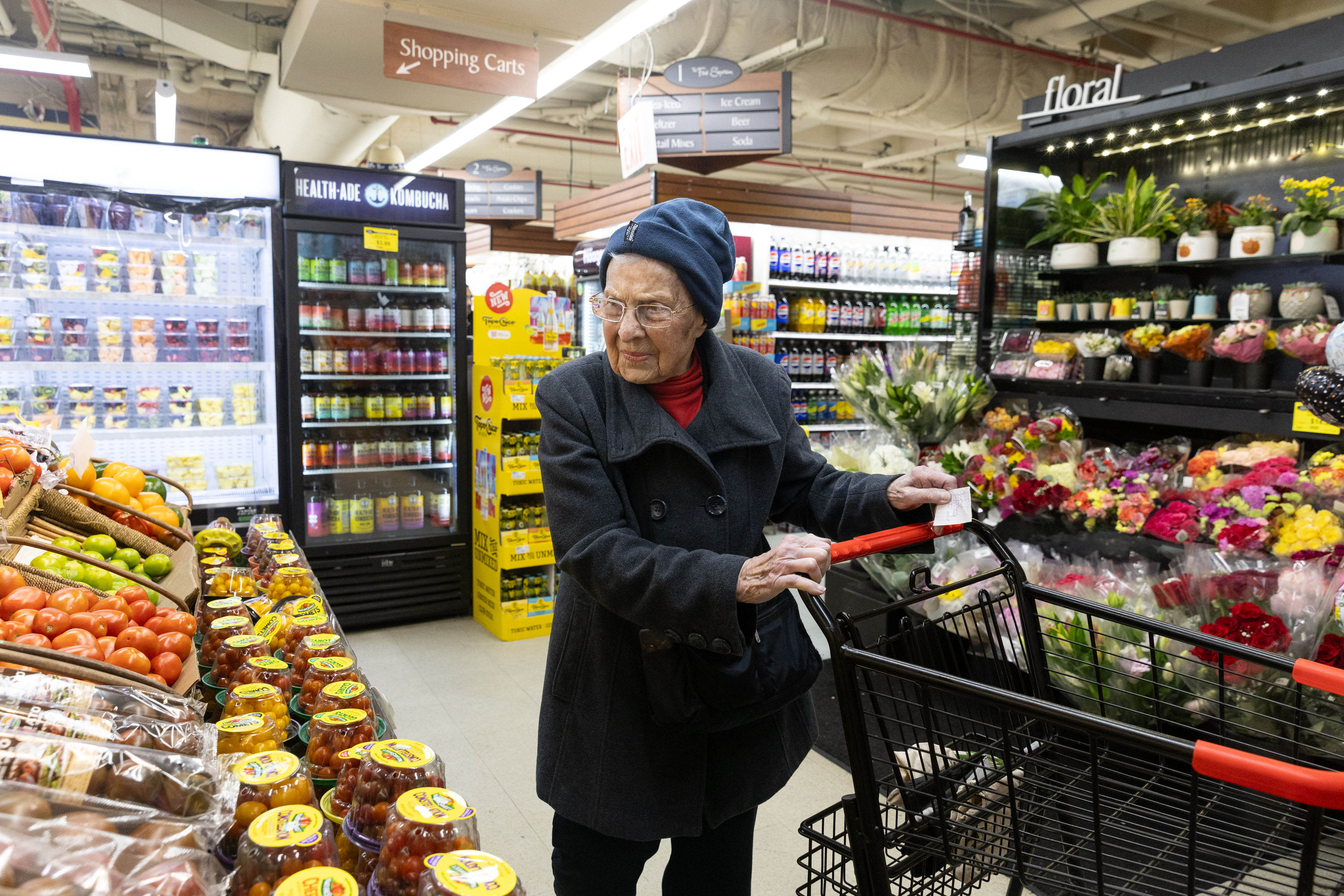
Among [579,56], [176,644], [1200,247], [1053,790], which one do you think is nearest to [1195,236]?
[1200,247]

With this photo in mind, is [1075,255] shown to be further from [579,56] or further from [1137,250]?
[579,56]

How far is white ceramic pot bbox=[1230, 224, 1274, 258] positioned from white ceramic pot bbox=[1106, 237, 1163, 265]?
343 millimetres

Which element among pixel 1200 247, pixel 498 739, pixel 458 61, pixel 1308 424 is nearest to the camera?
pixel 1308 424

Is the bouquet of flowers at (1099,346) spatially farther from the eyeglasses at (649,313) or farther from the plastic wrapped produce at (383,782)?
the plastic wrapped produce at (383,782)

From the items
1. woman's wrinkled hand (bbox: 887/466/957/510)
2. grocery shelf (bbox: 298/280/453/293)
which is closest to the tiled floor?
woman's wrinkled hand (bbox: 887/466/957/510)

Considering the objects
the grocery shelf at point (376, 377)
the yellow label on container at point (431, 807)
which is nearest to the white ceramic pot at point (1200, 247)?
the grocery shelf at point (376, 377)

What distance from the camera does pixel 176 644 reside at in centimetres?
162

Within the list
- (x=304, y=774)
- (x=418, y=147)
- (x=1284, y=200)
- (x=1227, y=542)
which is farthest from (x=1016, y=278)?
(x=418, y=147)

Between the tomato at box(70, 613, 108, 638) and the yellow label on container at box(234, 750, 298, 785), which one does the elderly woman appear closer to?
the yellow label on container at box(234, 750, 298, 785)

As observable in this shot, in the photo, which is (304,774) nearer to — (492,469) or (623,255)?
(623,255)

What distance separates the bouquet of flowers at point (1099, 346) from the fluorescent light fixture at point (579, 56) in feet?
8.73

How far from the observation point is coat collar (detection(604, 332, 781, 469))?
1.52 metres

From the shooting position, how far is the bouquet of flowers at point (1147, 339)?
3928 millimetres

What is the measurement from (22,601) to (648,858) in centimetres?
123
